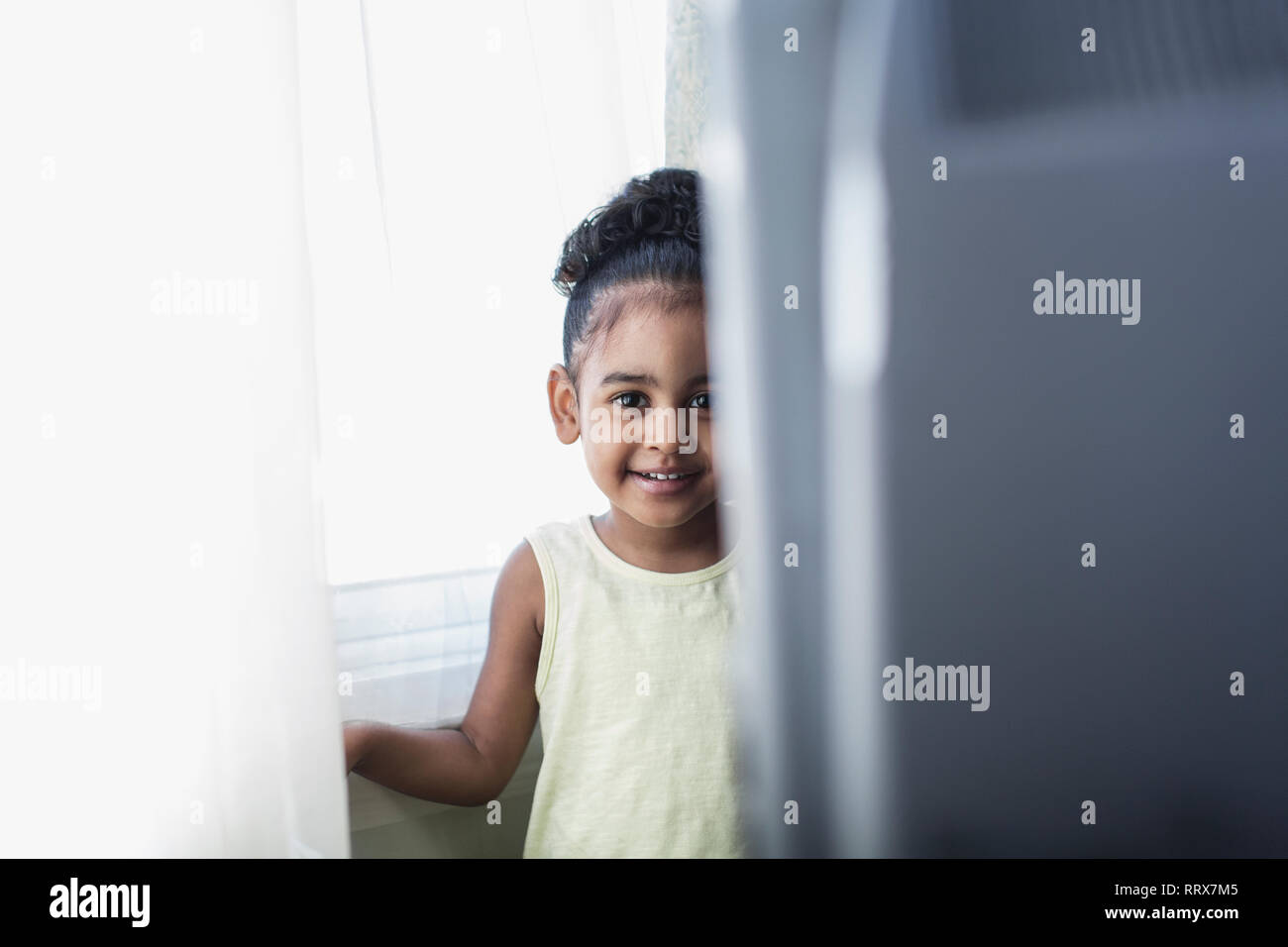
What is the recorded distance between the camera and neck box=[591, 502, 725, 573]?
97 centimetres

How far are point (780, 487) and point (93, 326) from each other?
20.8 inches

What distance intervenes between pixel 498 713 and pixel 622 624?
15 cm

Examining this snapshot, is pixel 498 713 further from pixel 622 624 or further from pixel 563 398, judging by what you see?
pixel 563 398

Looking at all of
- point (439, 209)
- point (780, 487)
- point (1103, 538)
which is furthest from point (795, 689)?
point (439, 209)

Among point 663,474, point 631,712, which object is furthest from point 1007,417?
point 631,712

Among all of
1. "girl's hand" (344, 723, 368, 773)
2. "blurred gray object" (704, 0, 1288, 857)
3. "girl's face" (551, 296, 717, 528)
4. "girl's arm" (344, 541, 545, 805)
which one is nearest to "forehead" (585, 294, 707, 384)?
"girl's face" (551, 296, 717, 528)

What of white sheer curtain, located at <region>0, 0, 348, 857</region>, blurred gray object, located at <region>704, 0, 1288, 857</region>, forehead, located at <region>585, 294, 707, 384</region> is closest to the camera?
white sheer curtain, located at <region>0, 0, 348, 857</region>

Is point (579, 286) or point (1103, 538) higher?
point (579, 286)

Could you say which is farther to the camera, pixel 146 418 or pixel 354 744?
pixel 354 744

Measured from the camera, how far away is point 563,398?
940 mm

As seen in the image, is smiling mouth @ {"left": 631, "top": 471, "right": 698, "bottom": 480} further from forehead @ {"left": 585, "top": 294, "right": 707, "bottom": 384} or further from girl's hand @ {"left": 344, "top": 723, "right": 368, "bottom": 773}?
girl's hand @ {"left": 344, "top": 723, "right": 368, "bottom": 773}

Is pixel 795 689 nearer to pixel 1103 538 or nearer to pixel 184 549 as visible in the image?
pixel 1103 538

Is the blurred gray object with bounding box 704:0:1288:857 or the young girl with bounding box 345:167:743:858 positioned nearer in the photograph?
the blurred gray object with bounding box 704:0:1288:857
